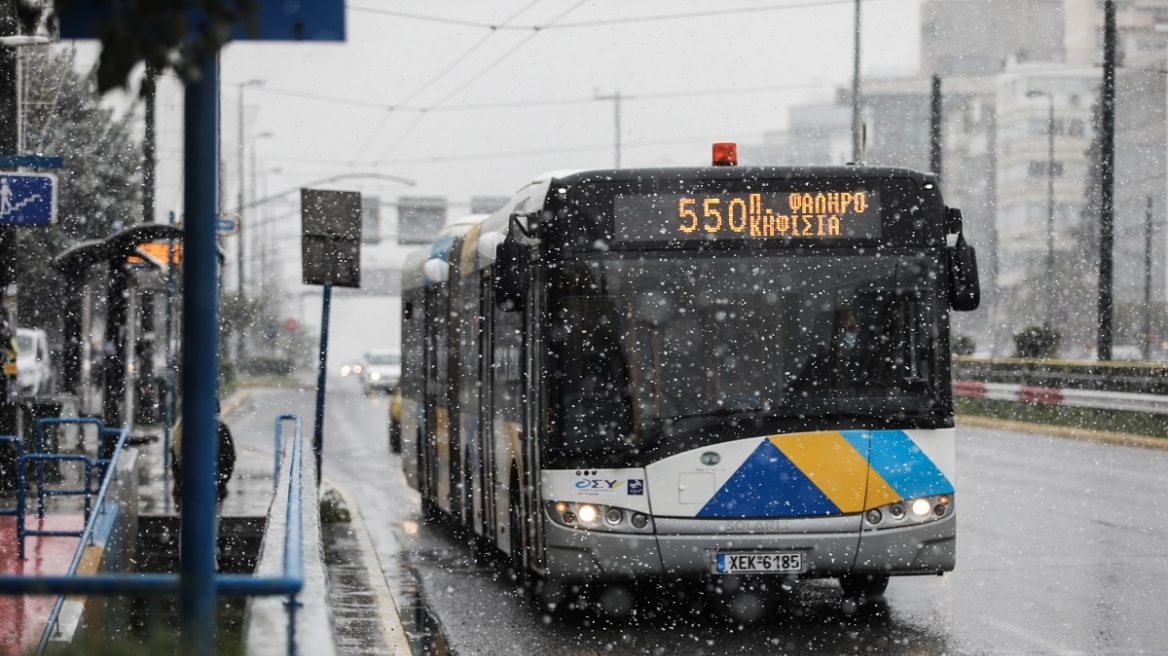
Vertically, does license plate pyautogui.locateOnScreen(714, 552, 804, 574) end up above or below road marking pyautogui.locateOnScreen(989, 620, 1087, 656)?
above

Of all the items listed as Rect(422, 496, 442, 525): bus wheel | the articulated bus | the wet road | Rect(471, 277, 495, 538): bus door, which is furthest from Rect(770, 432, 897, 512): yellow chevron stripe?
Rect(422, 496, 442, 525): bus wheel

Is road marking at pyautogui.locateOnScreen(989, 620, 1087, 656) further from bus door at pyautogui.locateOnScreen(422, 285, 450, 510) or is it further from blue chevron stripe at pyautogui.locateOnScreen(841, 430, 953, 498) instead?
bus door at pyautogui.locateOnScreen(422, 285, 450, 510)

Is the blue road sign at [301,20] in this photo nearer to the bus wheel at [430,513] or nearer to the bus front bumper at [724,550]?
the bus front bumper at [724,550]

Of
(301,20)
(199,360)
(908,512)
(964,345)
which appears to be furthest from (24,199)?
(964,345)

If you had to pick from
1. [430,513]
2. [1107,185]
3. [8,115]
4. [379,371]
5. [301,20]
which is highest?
[1107,185]

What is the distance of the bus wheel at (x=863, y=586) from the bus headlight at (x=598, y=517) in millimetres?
1653

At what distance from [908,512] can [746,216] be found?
197 centimetres

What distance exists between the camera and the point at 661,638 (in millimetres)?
10297

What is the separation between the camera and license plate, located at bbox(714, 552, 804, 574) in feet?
34.0

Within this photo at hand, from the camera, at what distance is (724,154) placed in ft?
37.7

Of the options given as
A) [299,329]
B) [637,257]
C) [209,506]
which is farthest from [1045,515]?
[299,329]

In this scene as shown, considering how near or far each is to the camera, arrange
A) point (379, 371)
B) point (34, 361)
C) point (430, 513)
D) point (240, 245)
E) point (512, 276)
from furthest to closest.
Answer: point (240, 245) → point (379, 371) → point (34, 361) → point (430, 513) → point (512, 276)

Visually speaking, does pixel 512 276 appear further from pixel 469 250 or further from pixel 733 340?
pixel 469 250

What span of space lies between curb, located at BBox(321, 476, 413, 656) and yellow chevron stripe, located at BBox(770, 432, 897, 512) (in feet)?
7.99
